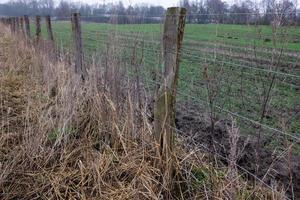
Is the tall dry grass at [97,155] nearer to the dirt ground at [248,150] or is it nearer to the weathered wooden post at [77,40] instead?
the dirt ground at [248,150]

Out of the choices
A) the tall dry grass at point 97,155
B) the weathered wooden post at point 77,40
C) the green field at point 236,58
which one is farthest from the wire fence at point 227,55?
the tall dry grass at point 97,155

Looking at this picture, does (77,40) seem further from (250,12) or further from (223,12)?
(250,12)

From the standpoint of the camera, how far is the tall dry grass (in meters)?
3.09

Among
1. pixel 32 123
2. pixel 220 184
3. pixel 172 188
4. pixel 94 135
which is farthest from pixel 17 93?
pixel 220 184

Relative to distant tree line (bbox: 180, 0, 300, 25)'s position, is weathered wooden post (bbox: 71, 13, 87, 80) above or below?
below

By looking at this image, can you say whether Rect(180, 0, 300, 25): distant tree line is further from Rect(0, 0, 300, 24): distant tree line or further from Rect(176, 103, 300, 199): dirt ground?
Rect(176, 103, 300, 199): dirt ground

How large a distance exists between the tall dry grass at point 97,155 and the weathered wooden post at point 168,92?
9 cm

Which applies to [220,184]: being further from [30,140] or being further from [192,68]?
[192,68]

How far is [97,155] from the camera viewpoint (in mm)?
3619

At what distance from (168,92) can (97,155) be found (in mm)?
996

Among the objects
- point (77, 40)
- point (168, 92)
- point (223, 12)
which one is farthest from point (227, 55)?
point (77, 40)

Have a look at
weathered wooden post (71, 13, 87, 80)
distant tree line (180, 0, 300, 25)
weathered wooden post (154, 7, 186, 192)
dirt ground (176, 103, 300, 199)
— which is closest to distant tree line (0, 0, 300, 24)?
distant tree line (180, 0, 300, 25)

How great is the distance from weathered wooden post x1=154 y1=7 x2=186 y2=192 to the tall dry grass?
9cm

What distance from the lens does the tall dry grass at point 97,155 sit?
309 centimetres
